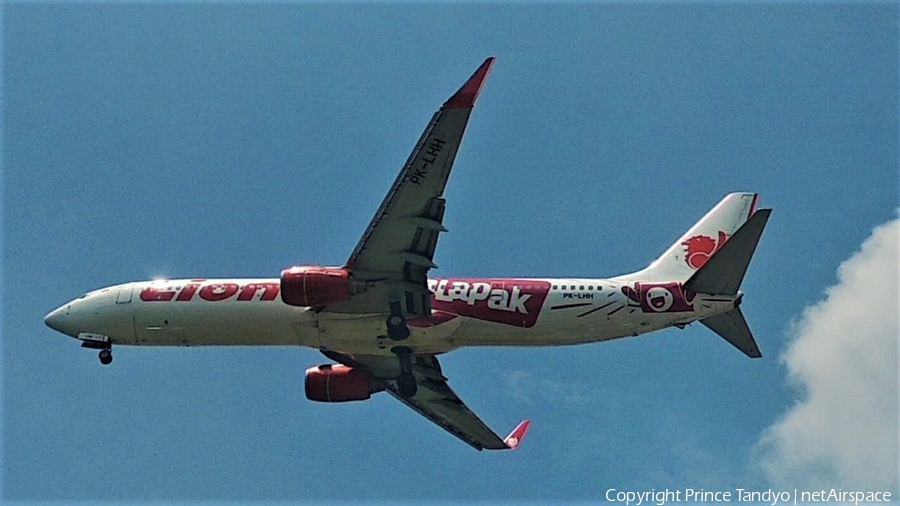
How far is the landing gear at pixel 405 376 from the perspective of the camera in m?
44.9

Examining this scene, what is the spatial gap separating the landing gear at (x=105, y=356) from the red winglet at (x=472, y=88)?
728 inches

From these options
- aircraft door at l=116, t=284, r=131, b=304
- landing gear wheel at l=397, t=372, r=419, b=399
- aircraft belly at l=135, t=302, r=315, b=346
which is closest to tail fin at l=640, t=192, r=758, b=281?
landing gear wheel at l=397, t=372, r=419, b=399

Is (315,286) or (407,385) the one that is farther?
(407,385)

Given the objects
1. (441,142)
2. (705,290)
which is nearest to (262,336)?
(441,142)

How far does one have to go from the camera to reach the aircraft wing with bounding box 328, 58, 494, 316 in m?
36.1

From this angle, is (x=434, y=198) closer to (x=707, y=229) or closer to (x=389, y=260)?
(x=389, y=260)

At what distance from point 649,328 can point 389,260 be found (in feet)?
28.6

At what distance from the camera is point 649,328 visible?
1668 inches

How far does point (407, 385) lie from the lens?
160ft

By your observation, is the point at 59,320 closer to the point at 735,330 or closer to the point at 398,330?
the point at 398,330

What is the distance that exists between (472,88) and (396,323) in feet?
34.4

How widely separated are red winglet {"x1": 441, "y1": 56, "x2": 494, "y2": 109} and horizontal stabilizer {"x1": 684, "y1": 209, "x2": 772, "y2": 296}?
356 inches

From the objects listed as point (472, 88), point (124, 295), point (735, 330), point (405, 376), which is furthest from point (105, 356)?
point (735, 330)

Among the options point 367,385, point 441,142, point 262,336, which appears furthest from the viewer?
point 367,385
